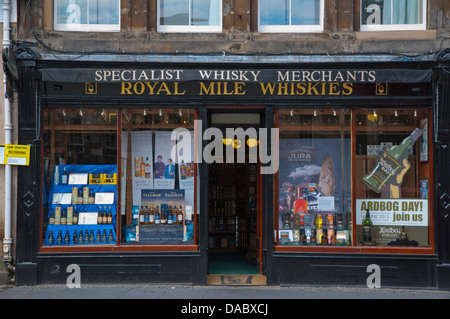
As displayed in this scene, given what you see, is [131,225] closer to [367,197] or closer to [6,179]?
[6,179]

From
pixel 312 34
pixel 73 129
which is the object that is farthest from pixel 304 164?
pixel 73 129

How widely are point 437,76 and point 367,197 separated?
8.63ft

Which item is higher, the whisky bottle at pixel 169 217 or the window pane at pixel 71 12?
the window pane at pixel 71 12

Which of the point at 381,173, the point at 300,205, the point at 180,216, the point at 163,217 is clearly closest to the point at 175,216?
the point at 180,216

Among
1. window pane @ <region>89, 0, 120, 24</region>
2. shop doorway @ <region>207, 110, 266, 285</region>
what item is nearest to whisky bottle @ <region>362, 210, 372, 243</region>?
shop doorway @ <region>207, 110, 266, 285</region>

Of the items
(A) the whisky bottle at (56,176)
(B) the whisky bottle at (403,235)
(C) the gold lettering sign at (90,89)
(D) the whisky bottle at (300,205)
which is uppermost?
(C) the gold lettering sign at (90,89)

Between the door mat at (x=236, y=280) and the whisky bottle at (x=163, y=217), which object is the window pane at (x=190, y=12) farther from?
the door mat at (x=236, y=280)

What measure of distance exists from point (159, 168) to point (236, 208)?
12.0ft

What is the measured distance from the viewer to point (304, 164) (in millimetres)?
10617

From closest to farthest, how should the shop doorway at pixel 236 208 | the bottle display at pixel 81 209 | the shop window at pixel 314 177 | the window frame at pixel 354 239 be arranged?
1. the window frame at pixel 354 239
2. the bottle display at pixel 81 209
3. the shop window at pixel 314 177
4. the shop doorway at pixel 236 208

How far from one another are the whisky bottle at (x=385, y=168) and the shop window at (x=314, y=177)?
0.45 m

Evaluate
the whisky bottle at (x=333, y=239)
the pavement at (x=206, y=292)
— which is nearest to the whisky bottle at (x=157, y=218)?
the pavement at (x=206, y=292)

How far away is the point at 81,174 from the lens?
10.4 meters

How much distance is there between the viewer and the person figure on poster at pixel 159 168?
10.6 metres
